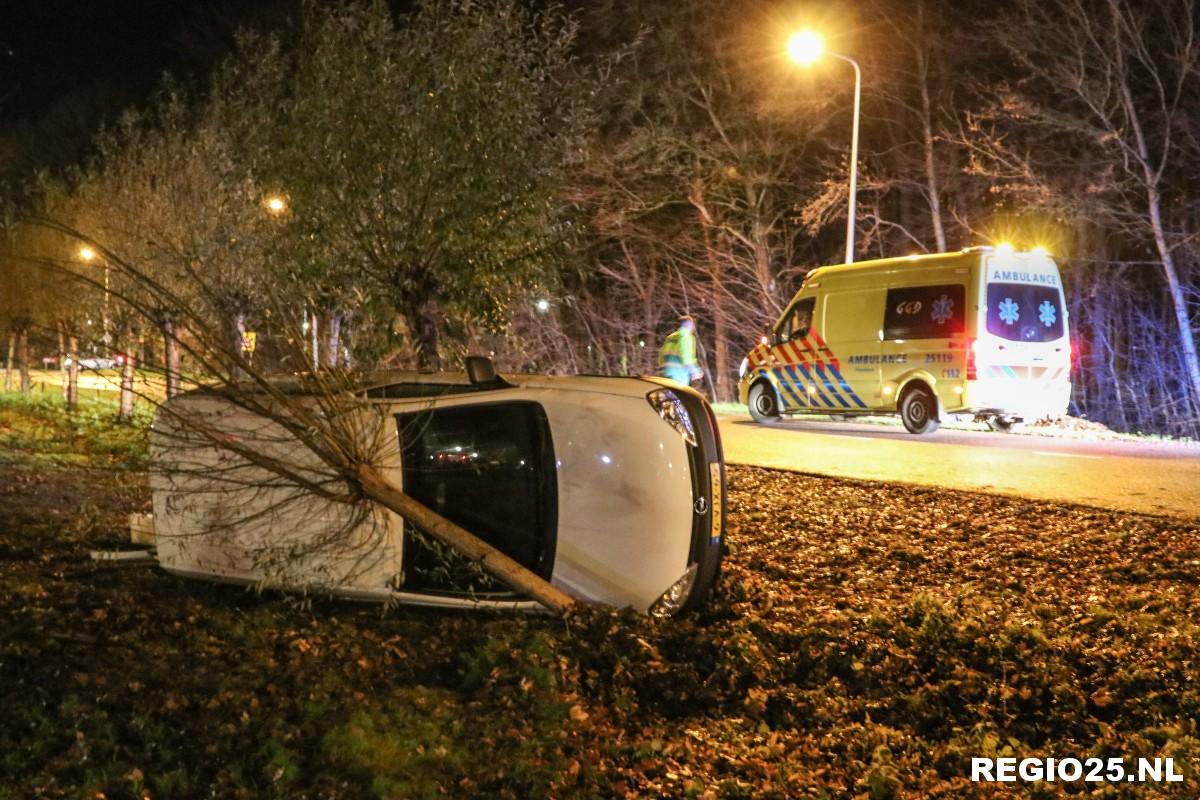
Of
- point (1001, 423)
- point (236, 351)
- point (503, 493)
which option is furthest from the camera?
point (1001, 423)

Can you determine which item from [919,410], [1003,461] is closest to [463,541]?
[1003,461]

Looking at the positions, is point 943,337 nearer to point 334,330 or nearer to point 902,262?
point 902,262

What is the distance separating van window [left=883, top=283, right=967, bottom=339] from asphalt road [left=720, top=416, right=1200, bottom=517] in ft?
4.65

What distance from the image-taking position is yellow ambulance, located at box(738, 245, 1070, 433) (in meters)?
14.2

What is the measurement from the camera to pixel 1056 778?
14.1 ft

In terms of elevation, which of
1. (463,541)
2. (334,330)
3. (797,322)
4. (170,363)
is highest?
(797,322)

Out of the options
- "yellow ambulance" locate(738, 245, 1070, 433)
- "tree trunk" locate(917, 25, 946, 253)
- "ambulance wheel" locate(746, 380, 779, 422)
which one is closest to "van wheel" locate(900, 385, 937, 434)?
"yellow ambulance" locate(738, 245, 1070, 433)

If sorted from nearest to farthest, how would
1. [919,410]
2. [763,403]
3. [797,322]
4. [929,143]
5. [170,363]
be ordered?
[170,363] → [919,410] → [797,322] → [763,403] → [929,143]

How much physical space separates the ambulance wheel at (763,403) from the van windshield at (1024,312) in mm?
4135

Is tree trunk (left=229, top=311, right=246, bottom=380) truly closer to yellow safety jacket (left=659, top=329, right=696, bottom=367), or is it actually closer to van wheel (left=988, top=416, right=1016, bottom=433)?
yellow safety jacket (left=659, top=329, right=696, bottom=367)

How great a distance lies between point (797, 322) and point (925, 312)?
2476 mm

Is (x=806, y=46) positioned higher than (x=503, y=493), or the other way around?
(x=806, y=46)

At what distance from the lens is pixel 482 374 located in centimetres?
595

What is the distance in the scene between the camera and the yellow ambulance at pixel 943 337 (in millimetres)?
14250
